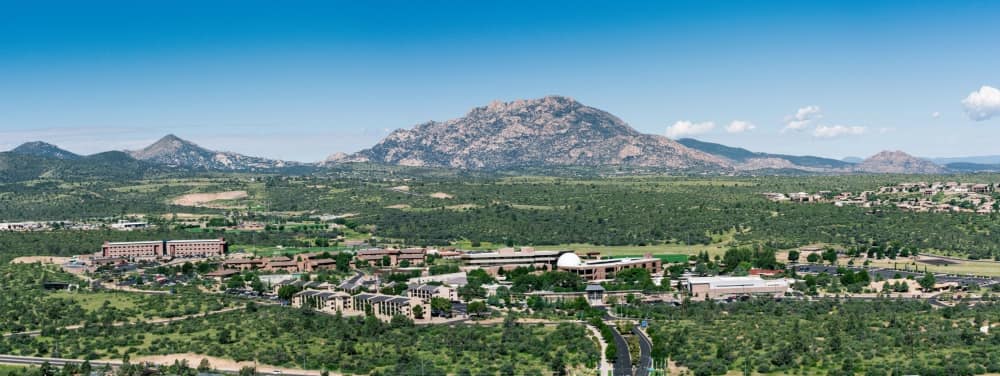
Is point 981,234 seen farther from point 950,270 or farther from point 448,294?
point 448,294

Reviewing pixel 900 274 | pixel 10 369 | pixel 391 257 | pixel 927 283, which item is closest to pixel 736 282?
pixel 927 283

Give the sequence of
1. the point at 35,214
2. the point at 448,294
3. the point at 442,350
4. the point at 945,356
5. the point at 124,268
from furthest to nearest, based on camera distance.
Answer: the point at 35,214 → the point at 124,268 → the point at 448,294 → the point at 442,350 → the point at 945,356

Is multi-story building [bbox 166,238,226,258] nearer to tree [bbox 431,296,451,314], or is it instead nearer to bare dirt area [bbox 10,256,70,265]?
bare dirt area [bbox 10,256,70,265]

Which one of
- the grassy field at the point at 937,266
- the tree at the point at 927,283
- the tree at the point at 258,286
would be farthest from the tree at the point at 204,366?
the grassy field at the point at 937,266

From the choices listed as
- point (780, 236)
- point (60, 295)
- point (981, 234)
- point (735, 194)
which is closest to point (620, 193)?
point (735, 194)

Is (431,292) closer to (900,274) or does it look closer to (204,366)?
(204,366)

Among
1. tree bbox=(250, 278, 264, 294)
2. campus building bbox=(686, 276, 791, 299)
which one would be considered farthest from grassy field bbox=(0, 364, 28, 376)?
campus building bbox=(686, 276, 791, 299)

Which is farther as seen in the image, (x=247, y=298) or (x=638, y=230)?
(x=638, y=230)
